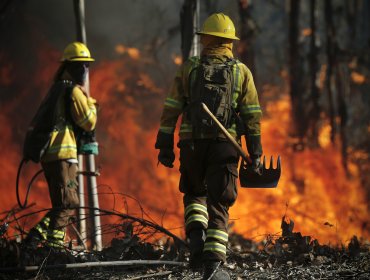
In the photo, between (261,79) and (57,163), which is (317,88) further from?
(261,79)

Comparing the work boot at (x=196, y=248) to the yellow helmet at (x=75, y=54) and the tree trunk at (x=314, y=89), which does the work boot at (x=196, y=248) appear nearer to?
the yellow helmet at (x=75, y=54)

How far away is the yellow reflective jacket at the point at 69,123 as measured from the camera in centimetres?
639

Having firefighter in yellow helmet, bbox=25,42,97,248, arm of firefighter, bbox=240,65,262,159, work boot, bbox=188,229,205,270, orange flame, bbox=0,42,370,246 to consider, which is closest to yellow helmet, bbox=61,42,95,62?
firefighter in yellow helmet, bbox=25,42,97,248

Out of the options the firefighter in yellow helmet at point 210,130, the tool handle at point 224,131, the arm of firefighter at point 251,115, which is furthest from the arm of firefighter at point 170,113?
the arm of firefighter at point 251,115

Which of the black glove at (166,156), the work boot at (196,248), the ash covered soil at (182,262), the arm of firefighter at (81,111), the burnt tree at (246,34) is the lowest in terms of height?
the ash covered soil at (182,262)

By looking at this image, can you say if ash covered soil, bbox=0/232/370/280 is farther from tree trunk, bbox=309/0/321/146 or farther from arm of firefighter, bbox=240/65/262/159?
tree trunk, bbox=309/0/321/146

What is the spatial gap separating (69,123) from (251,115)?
2.11m

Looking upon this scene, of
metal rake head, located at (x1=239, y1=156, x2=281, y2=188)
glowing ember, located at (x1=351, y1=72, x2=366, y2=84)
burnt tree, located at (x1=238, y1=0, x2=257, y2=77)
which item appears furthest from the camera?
glowing ember, located at (x1=351, y1=72, x2=366, y2=84)

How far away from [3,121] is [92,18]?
4346mm

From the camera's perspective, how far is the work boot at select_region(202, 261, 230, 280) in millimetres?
4777

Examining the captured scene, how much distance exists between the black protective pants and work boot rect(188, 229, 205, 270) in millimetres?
53

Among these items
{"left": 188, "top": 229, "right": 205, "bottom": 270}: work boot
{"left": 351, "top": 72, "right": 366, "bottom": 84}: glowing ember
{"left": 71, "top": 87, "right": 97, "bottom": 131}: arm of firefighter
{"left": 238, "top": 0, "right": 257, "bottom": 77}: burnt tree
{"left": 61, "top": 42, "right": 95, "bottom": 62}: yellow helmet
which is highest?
{"left": 238, "top": 0, "right": 257, "bottom": 77}: burnt tree

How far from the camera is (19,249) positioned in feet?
16.5

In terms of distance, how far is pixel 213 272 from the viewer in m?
4.79
